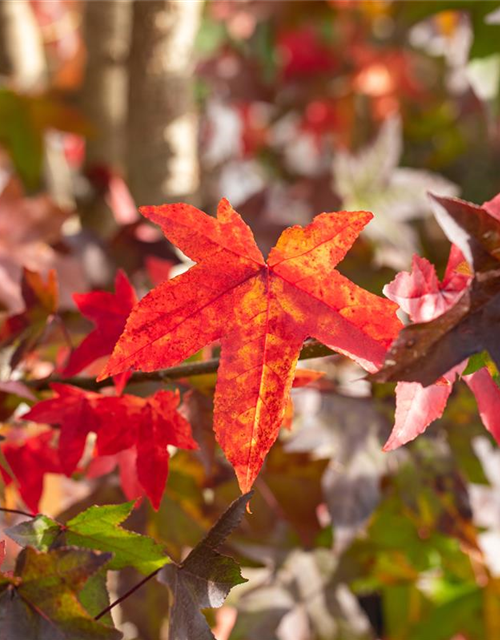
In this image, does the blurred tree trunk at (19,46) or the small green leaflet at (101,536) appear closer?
the small green leaflet at (101,536)

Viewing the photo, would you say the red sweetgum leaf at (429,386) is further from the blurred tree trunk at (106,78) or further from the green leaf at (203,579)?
the blurred tree trunk at (106,78)

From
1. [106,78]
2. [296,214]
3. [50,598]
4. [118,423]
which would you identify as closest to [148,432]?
Result: [118,423]

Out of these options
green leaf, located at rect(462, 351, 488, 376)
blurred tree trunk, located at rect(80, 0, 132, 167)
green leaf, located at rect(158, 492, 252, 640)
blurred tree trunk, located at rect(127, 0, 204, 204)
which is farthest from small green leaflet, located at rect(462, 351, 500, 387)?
blurred tree trunk, located at rect(80, 0, 132, 167)

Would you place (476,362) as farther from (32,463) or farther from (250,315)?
(32,463)

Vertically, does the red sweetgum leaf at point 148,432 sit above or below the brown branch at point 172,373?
below

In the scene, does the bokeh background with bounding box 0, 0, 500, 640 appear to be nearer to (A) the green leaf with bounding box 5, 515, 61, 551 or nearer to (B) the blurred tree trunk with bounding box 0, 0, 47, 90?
(B) the blurred tree trunk with bounding box 0, 0, 47, 90

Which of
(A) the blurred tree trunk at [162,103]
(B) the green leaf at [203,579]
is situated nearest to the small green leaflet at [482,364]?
(B) the green leaf at [203,579]

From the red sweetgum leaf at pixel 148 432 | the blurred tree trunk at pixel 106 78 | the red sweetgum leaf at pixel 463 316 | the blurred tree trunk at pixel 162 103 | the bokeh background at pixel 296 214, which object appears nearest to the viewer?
the red sweetgum leaf at pixel 463 316
